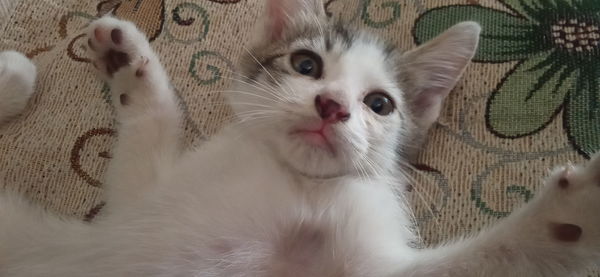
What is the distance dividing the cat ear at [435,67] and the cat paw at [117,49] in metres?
0.50

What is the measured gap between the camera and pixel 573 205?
0.72 meters

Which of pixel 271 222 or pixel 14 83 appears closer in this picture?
pixel 271 222

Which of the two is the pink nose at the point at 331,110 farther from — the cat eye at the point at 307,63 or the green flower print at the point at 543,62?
the green flower print at the point at 543,62

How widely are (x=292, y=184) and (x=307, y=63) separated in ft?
0.70

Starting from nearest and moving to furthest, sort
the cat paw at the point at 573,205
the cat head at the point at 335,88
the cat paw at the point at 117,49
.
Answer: the cat paw at the point at 573,205 → the cat head at the point at 335,88 → the cat paw at the point at 117,49

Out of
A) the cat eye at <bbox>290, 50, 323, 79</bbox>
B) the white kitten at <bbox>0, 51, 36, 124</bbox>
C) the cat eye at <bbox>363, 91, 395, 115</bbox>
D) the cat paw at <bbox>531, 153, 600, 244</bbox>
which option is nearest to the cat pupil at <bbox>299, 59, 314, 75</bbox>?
the cat eye at <bbox>290, 50, 323, 79</bbox>

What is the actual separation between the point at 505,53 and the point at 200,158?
0.61 metres

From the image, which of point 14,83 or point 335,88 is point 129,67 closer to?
point 14,83

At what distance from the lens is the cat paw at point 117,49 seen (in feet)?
3.46

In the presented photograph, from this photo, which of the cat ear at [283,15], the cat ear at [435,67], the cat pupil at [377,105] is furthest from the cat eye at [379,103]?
the cat ear at [283,15]

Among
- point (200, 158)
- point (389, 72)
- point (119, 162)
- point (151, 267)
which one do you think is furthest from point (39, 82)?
point (389, 72)

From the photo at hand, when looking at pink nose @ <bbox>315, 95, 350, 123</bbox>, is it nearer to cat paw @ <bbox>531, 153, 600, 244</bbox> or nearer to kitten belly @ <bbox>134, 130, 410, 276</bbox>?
kitten belly @ <bbox>134, 130, 410, 276</bbox>

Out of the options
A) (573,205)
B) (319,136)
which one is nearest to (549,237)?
(573,205)

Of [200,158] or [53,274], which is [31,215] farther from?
[200,158]
